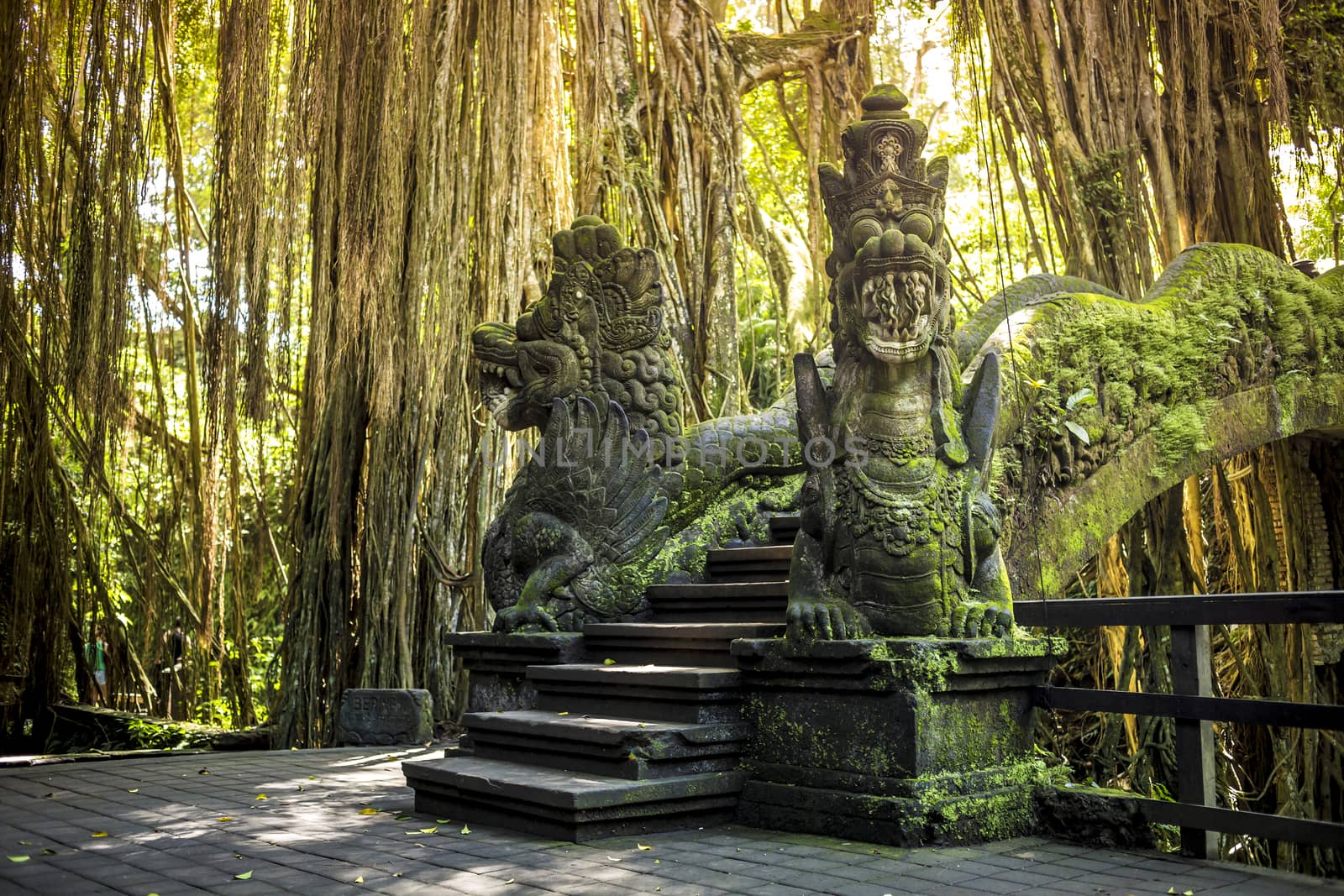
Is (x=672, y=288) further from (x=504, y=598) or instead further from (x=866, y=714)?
(x=866, y=714)

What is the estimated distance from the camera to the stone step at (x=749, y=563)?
546 centimetres

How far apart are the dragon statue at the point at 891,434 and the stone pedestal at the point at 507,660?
1.34m

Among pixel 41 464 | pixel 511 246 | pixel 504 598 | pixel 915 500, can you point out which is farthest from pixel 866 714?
pixel 41 464

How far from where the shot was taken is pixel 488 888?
3188 millimetres

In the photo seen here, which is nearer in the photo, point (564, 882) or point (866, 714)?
point (564, 882)

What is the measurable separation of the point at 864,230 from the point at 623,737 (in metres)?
2.01

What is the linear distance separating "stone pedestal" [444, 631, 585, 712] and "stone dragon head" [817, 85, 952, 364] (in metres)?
1.93

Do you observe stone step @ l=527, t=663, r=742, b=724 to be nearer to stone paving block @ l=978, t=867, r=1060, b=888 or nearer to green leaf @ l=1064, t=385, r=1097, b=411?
stone paving block @ l=978, t=867, r=1060, b=888

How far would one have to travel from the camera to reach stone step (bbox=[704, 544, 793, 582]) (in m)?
5.46

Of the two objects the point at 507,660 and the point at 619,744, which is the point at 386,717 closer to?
the point at 507,660

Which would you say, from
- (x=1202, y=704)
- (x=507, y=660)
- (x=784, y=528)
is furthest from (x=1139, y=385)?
(x=507, y=660)

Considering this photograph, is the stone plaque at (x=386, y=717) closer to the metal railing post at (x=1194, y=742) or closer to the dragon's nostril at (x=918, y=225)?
the dragon's nostril at (x=918, y=225)

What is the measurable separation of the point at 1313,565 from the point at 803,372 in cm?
491

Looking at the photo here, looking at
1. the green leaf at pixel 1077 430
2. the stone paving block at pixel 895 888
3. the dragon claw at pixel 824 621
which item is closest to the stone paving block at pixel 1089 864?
the stone paving block at pixel 895 888
